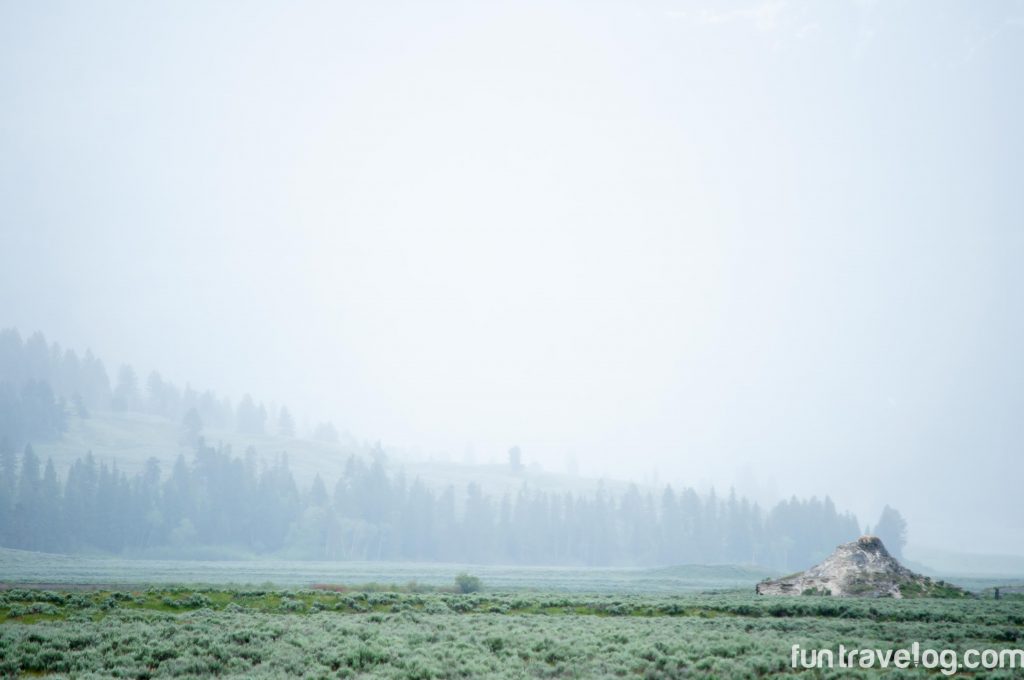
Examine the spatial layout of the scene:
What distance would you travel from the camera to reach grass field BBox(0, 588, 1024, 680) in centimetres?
2219

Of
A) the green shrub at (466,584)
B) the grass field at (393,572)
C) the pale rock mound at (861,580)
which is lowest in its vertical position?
the grass field at (393,572)

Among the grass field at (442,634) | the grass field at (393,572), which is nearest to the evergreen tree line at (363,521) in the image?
the grass field at (393,572)

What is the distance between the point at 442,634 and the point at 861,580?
35.2 m

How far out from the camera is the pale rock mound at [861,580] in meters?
47.0

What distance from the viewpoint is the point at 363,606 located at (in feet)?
125

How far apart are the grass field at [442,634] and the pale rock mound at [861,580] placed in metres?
6.21

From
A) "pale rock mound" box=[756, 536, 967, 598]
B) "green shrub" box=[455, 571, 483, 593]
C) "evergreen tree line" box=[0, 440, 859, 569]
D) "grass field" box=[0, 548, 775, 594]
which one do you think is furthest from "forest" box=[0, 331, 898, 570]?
"pale rock mound" box=[756, 536, 967, 598]

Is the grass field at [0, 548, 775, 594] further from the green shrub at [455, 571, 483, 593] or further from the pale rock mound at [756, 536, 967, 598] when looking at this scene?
the pale rock mound at [756, 536, 967, 598]

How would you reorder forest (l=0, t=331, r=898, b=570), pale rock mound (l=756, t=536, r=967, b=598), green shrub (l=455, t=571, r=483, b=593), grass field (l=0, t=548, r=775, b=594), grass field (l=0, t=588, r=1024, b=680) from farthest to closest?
forest (l=0, t=331, r=898, b=570) → grass field (l=0, t=548, r=775, b=594) → green shrub (l=455, t=571, r=483, b=593) → pale rock mound (l=756, t=536, r=967, b=598) → grass field (l=0, t=588, r=1024, b=680)

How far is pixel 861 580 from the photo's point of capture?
48125 millimetres

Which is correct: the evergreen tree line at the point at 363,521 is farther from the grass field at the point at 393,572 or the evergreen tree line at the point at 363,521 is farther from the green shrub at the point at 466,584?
the green shrub at the point at 466,584

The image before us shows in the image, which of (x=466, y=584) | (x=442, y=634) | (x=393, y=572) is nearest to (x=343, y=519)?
(x=393, y=572)

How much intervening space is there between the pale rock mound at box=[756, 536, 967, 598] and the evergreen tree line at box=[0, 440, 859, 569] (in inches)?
4157

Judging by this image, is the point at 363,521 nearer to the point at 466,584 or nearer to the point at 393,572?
the point at 393,572
